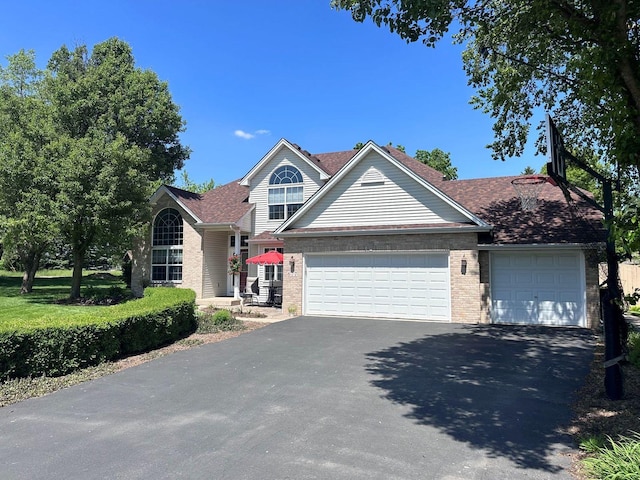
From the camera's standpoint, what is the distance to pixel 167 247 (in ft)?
77.6

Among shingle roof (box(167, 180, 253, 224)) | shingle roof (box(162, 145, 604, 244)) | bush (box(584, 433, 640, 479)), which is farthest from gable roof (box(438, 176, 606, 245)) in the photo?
shingle roof (box(167, 180, 253, 224))

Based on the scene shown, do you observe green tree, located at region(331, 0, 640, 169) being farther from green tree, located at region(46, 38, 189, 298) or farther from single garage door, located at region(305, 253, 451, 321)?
green tree, located at region(46, 38, 189, 298)

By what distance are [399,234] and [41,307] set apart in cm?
1526

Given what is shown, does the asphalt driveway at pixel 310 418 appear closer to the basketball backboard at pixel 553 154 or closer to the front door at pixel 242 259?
the basketball backboard at pixel 553 154

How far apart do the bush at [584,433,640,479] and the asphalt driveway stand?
296mm

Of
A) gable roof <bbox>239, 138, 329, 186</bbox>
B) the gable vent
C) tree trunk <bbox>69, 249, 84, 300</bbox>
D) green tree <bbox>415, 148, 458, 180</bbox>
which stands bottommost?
tree trunk <bbox>69, 249, 84, 300</bbox>

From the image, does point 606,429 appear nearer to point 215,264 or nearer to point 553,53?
point 553,53

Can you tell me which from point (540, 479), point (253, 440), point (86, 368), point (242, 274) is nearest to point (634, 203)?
point (540, 479)

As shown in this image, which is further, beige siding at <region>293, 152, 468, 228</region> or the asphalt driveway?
beige siding at <region>293, 152, 468, 228</region>

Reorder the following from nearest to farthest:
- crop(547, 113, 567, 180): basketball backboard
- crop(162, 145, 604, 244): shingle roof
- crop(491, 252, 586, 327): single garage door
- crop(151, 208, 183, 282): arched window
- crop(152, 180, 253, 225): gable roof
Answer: crop(547, 113, 567, 180): basketball backboard → crop(491, 252, 586, 327): single garage door → crop(162, 145, 604, 244): shingle roof → crop(152, 180, 253, 225): gable roof → crop(151, 208, 183, 282): arched window

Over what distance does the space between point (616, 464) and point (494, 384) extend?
3594mm

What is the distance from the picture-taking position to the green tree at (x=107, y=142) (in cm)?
1943

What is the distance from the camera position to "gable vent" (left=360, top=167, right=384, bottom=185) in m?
16.4

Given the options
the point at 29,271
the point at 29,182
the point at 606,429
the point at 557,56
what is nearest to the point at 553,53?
the point at 557,56
